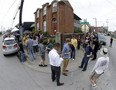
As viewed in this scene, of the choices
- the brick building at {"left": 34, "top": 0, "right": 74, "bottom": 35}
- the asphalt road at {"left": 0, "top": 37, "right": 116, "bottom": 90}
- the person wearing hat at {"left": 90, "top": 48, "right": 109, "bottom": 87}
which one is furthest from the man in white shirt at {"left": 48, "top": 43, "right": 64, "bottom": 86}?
the brick building at {"left": 34, "top": 0, "right": 74, "bottom": 35}

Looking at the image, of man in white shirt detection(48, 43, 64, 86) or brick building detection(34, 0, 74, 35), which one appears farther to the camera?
brick building detection(34, 0, 74, 35)

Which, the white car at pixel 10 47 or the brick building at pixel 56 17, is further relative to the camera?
the brick building at pixel 56 17

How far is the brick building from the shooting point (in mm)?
36062

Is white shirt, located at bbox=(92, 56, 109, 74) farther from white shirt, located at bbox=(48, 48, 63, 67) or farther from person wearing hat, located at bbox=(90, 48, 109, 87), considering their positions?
white shirt, located at bbox=(48, 48, 63, 67)

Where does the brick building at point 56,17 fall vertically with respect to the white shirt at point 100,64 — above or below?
above

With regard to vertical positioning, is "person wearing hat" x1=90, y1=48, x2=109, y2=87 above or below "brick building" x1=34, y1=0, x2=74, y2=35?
below

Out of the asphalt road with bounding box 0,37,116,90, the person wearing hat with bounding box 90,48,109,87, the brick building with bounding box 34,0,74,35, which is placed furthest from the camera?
the brick building with bounding box 34,0,74,35

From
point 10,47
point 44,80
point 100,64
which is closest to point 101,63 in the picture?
point 100,64

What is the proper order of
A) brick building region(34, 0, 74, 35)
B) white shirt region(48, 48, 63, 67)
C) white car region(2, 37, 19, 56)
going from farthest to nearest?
brick building region(34, 0, 74, 35) → white car region(2, 37, 19, 56) → white shirt region(48, 48, 63, 67)

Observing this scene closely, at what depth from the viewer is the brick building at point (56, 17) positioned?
36.1 m

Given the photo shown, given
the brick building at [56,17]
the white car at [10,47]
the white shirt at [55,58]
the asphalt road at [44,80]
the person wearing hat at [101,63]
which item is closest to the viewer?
the person wearing hat at [101,63]

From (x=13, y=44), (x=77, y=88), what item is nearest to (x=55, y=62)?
(x=77, y=88)

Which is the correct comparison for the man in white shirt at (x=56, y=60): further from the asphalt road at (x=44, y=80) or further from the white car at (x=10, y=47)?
the white car at (x=10, y=47)

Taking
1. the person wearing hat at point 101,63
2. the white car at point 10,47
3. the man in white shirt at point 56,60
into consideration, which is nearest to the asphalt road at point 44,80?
the man in white shirt at point 56,60
